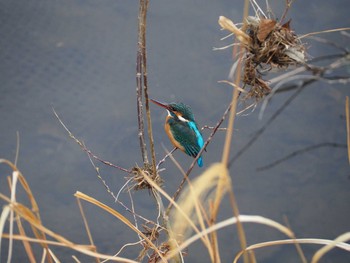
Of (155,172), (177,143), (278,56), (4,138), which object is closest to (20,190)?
(4,138)

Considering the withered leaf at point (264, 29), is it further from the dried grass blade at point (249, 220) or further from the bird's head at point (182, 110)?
the bird's head at point (182, 110)

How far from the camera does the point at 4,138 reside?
2.46 metres

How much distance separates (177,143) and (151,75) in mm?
724

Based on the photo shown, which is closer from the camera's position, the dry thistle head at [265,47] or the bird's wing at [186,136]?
the dry thistle head at [265,47]

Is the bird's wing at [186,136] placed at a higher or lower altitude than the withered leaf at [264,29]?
lower

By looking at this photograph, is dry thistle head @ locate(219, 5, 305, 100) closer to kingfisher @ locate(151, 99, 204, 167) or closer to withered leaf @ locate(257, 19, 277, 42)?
withered leaf @ locate(257, 19, 277, 42)

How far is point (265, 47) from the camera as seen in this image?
39.0 inches

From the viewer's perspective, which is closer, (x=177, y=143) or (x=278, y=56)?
(x=278, y=56)

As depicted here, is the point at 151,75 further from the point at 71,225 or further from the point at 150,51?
the point at 71,225

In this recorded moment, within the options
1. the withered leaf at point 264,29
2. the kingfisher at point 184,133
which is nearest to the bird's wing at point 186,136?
the kingfisher at point 184,133

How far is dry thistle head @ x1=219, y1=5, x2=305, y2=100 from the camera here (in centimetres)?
100

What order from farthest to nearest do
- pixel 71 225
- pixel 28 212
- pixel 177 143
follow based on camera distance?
pixel 71 225 < pixel 177 143 < pixel 28 212

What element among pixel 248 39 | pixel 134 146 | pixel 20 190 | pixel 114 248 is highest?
pixel 248 39

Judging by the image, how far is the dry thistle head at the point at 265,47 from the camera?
998mm
